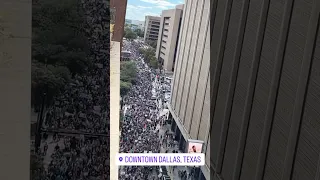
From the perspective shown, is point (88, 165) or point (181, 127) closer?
point (88, 165)

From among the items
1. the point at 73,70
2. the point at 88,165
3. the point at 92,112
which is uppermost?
the point at 73,70

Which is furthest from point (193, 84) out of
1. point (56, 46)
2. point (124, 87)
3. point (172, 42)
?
point (172, 42)

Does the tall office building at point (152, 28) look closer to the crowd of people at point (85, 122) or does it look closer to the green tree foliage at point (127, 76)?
the green tree foliage at point (127, 76)

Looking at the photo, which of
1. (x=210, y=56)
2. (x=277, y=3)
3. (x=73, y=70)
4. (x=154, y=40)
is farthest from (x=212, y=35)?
(x=154, y=40)

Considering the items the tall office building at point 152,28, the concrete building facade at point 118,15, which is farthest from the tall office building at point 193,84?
the tall office building at point 152,28

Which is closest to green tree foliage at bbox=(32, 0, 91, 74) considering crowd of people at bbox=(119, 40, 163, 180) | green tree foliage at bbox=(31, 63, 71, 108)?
green tree foliage at bbox=(31, 63, 71, 108)

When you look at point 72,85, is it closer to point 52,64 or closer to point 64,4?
point 52,64

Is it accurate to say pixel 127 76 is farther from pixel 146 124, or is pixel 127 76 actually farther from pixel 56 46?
pixel 56 46
